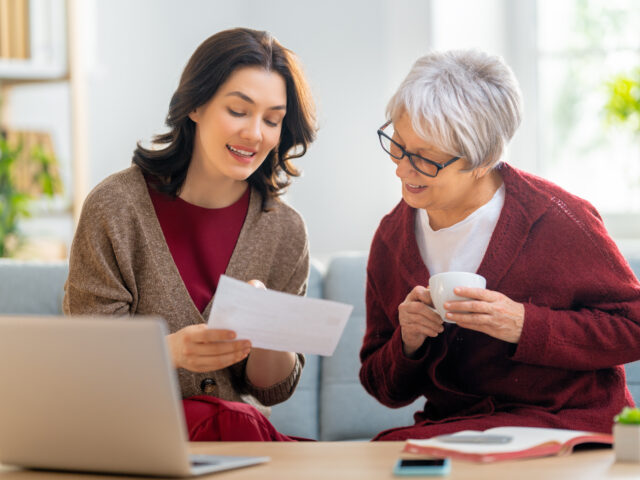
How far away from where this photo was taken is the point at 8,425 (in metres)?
1.01

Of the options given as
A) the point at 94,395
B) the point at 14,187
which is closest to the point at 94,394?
the point at 94,395

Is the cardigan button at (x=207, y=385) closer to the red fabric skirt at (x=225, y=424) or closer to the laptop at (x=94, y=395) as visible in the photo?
the red fabric skirt at (x=225, y=424)

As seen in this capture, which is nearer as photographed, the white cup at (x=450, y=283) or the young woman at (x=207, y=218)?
the white cup at (x=450, y=283)

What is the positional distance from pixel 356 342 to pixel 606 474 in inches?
47.9

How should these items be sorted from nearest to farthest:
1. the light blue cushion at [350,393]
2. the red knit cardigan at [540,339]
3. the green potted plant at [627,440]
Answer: the green potted plant at [627,440], the red knit cardigan at [540,339], the light blue cushion at [350,393]

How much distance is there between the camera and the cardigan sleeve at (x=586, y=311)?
1.39m

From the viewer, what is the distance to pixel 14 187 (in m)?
2.95

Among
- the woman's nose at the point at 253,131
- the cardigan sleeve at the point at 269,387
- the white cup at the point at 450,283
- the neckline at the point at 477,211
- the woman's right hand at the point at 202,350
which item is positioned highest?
the woman's nose at the point at 253,131

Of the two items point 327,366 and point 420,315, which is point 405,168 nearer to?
point 420,315

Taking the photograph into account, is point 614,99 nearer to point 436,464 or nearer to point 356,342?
point 356,342

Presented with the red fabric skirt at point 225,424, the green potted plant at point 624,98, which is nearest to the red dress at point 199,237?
the red fabric skirt at point 225,424

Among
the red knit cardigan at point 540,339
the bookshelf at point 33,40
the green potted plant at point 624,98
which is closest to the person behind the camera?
the red knit cardigan at point 540,339

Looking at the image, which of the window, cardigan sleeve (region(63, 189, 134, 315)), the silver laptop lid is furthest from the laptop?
the window

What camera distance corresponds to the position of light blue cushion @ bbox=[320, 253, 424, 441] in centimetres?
210
